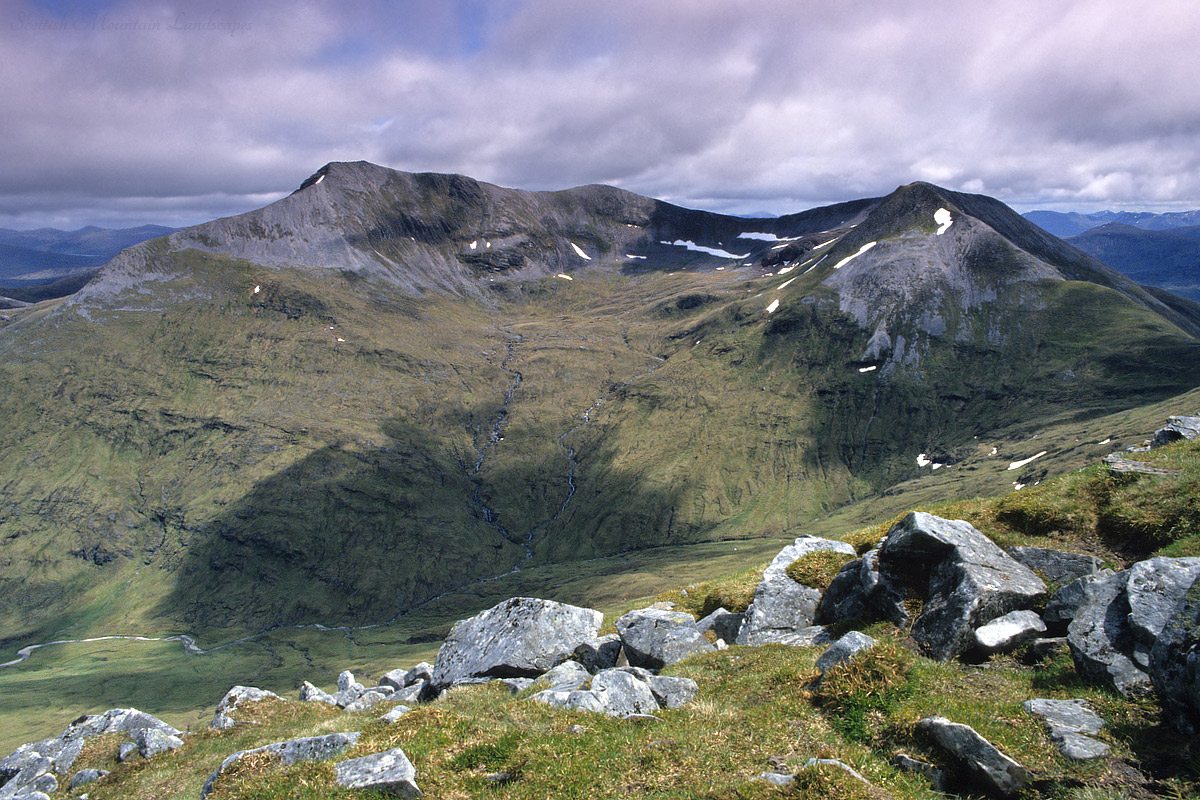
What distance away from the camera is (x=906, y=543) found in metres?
17.4

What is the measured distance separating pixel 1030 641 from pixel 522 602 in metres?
18.3

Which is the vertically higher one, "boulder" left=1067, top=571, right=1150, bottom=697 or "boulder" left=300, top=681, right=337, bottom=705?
"boulder" left=1067, top=571, right=1150, bottom=697

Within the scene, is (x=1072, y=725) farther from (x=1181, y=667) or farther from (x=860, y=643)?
(x=860, y=643)

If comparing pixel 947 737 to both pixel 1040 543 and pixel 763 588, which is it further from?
pixel 763 588

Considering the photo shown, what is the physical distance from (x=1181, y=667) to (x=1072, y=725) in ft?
6.46

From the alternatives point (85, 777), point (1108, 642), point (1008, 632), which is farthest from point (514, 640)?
point (1108, 642)

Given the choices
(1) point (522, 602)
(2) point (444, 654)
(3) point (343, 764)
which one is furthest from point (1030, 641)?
(2) point (444, 654)

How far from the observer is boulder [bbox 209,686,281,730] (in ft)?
79.9

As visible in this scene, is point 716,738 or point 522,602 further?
point 522,602

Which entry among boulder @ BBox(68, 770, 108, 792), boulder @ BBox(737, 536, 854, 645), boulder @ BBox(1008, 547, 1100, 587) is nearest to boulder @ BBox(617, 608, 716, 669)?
boulder @ BBox(737, 536, 854, 645)

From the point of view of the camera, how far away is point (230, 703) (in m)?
26.4

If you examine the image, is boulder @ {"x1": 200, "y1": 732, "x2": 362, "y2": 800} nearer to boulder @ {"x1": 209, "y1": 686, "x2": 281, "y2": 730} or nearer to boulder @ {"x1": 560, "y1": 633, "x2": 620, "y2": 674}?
boulder @ {"x1": 560, "y1": 633, "x2": 620, "y2": 674}

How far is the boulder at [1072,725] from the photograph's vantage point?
9.98 meters

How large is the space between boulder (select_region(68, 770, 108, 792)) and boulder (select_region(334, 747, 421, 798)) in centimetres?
1526
